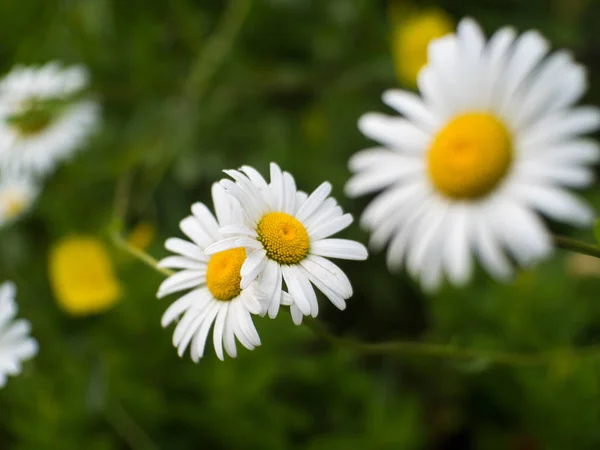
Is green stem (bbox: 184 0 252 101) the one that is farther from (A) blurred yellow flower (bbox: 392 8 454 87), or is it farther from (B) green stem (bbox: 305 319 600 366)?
(B) green stem (bbox: 305 319 600 366)

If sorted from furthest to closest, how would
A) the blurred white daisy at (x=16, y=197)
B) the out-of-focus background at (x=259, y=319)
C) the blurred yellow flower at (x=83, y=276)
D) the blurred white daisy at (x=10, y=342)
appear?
1. the blurred white daisy at (x=16, y=197)
2. the blurred yellow flower at (x=83, y=276)
3. the out-of-focus background at (x=259, y=319)
4. the blurred white daisy at (x=10, y=342)

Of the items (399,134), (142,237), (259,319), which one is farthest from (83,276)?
(399,134)

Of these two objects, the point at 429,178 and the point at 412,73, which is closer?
the point at 429,178

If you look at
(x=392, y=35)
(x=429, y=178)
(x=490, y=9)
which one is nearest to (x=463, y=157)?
(x=429, y=178)

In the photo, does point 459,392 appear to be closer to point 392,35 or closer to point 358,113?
point 358,113

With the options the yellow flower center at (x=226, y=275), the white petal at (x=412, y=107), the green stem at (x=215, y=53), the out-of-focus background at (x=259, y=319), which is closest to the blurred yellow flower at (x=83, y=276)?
the out-of-focus background at (x=259, y=319)

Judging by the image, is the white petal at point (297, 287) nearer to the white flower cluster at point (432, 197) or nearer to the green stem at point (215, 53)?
the white flower cluster at point (432, 197)
